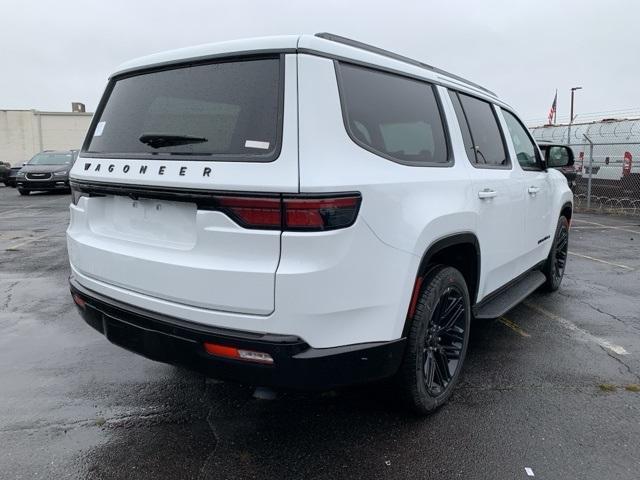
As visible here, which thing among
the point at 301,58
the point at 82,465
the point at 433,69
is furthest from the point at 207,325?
the point at 433,69

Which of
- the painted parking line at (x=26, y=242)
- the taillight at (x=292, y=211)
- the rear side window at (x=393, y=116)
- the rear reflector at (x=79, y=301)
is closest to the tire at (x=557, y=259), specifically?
the rear side window at (x=393, y=116)

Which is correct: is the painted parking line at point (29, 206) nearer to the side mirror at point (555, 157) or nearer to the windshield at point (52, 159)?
the windshield at point (52, 159)

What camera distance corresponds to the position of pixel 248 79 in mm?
2322

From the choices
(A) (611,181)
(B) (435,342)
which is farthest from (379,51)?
(A) (611,181)

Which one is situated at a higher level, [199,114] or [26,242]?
[199,114]

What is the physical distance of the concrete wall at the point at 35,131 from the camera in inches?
1506

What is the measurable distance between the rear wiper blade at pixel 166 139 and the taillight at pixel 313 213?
0.61m

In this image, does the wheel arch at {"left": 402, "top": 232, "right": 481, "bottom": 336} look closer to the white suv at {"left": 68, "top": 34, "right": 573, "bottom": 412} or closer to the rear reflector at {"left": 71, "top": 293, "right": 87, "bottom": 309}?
the white suv at {"left": 68, "top": 34, "right": 573, "bottom": 412}

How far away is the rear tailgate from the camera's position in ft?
6.97

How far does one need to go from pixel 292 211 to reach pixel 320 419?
1.44 meters

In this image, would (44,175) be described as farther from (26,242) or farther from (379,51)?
(379,51)

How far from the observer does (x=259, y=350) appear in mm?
2139

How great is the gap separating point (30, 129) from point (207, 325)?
42.8 m

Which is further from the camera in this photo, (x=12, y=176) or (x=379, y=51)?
(x=12, y=176)
